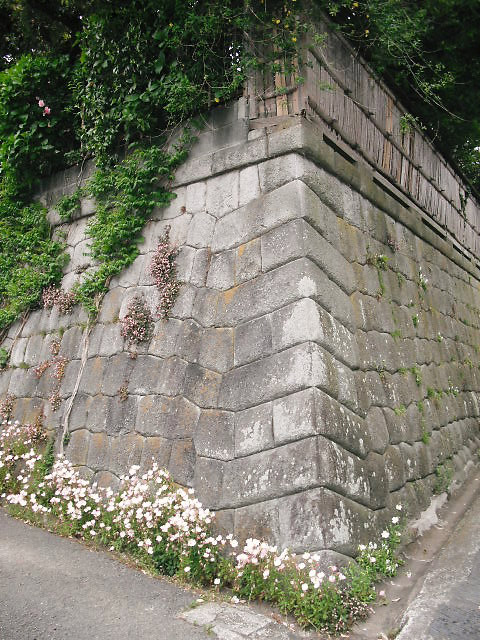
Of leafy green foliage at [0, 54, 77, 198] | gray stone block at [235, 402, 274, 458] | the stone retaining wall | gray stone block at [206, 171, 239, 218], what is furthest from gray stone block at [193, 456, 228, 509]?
leafy green foliage at [0, 54, 77, 198]

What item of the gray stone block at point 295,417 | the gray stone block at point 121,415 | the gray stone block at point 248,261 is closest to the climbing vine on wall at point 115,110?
the gray stone block at point 248,261

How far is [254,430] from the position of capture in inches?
149

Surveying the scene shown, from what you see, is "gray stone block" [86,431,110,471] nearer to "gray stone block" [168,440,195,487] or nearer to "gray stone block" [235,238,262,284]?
"gray stone block" [168,440,195,487]

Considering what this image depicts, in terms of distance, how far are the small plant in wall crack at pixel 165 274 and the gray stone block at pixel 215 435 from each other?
109 centimetres

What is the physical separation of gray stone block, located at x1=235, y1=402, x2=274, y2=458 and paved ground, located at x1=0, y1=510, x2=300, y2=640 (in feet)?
3.16

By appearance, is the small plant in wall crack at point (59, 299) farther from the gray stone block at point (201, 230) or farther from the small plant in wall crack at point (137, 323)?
the gray stone block at point (201, 230)

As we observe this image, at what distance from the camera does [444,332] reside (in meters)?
6.78

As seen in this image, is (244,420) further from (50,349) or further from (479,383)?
(479,383)

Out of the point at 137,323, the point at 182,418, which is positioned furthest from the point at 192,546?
the point at 137,323

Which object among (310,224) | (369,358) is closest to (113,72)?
(310,224)

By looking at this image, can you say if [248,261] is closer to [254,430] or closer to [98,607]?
[254,430]

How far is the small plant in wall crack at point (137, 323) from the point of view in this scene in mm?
4812

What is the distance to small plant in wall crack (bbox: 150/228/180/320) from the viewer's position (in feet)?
15.5

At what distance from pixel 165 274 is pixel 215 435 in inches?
62.6
